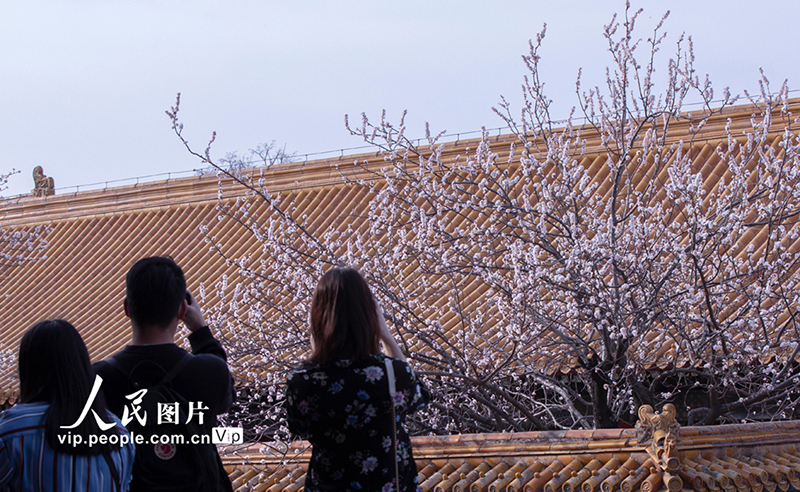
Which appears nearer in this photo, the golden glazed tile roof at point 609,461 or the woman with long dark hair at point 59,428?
the woman with long dark hair at point 59,428

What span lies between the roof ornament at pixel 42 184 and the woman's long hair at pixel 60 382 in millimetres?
12401

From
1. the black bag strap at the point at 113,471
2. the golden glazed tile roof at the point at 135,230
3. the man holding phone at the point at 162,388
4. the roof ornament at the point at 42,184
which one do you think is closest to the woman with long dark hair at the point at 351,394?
the man holding phone at the point at 162,388

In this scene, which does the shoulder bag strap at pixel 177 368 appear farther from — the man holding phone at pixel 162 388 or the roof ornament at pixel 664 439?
the roof ornament at pixel 664 439

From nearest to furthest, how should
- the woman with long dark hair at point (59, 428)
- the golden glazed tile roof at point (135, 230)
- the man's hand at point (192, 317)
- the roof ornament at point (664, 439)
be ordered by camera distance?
the woman with long dark hair at point (59, 428) < the man's hand at point (192, 317) < the roof ornament at point (664, 439) < the golden glazed tile roof at point (135, 230)

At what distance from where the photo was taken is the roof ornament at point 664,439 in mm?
3602

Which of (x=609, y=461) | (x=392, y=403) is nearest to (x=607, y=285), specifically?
(x=609, y=461)

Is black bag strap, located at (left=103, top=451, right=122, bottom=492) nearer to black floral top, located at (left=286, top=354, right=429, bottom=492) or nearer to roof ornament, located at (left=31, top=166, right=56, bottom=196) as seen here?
black floral top, located at (left=286, top=354, right=429, bottom=492)

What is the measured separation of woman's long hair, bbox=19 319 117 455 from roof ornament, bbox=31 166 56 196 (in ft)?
40.7

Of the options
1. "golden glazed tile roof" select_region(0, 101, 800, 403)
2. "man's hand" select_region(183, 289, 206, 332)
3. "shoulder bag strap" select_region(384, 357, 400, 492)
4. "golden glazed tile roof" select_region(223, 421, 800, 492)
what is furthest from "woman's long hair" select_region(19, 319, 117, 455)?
"golden glazed tile roof" select_region(0, 101, 800, 403)

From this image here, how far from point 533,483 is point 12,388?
7356 millimetres

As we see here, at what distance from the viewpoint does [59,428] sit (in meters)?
2.24

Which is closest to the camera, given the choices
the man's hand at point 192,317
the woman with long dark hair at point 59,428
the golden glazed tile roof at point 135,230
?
the woman with long dark hair at point 59,428

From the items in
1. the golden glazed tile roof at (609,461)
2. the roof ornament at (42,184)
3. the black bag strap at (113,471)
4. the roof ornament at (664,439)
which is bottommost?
the golden glazed tile roof at (609,461)

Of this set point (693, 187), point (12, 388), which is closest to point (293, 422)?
point (693, 187)
